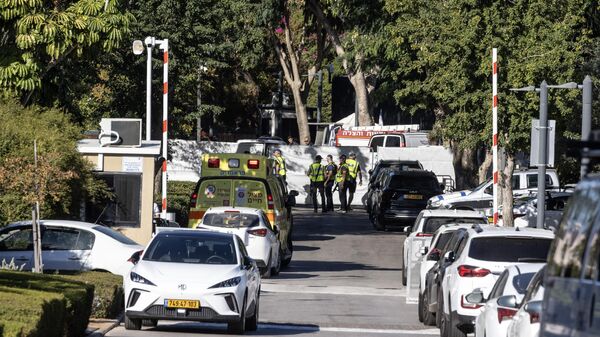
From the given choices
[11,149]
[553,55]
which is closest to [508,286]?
[11,149]

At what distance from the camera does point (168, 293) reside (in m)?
19.1

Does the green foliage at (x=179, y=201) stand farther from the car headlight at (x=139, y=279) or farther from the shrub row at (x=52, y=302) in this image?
the car headlight at (x=139, y=279)

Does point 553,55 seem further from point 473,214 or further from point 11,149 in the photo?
point 11,149

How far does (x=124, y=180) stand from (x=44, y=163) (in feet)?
19.5

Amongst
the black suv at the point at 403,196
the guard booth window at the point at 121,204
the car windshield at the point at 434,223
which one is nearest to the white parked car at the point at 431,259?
the car windshield at the point at 434,223

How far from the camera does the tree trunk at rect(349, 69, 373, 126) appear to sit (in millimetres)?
59344

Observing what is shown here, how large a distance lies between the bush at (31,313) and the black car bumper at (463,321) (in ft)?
16.2

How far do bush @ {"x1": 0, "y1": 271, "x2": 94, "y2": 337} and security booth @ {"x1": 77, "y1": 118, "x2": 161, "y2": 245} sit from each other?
33.5 feet

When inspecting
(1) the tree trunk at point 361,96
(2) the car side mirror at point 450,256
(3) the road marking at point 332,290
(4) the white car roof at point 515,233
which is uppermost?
(1) the tree trunk at point 361,96

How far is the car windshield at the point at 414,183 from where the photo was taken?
41.1 m

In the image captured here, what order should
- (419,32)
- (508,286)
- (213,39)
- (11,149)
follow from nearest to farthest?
1. (508,286)
2. (11,149)
3. (419,32)
4. (213,39)

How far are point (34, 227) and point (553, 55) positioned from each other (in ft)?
57.8

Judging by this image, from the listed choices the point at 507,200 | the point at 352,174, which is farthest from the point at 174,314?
the point at 352,174

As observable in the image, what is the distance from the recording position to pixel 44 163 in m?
23.7
